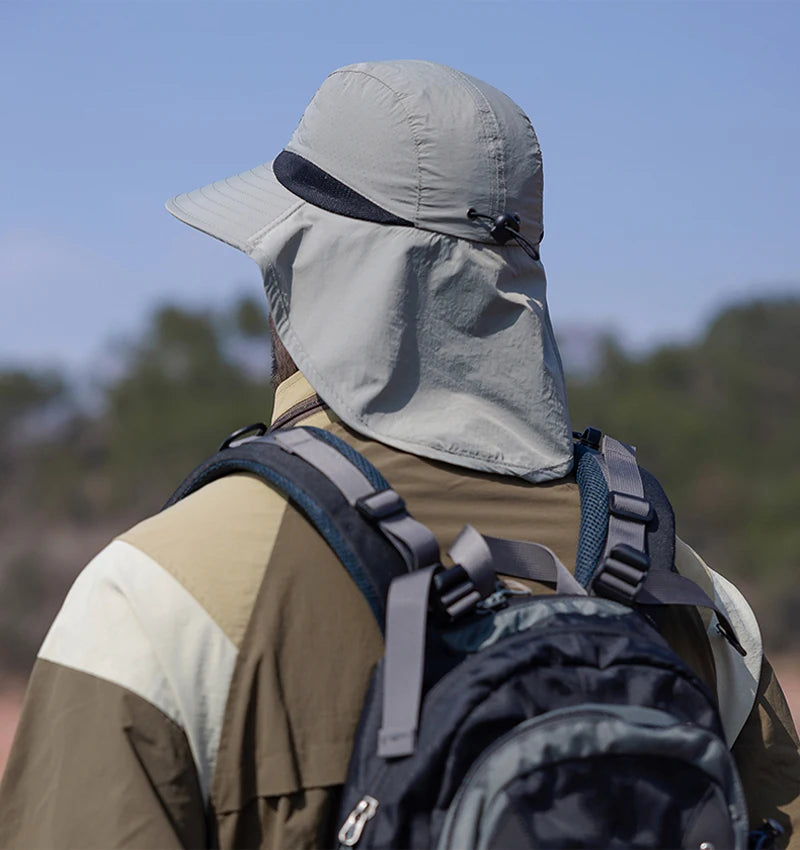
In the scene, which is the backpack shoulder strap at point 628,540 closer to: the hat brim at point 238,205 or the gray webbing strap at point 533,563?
the gray webbing strap at point 533,563

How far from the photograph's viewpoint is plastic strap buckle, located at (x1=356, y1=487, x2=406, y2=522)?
123cm

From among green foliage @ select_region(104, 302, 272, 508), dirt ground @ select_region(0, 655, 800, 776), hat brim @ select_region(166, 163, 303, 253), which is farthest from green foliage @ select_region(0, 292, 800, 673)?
hat brim @ select_region(166, 163, 303, 253)

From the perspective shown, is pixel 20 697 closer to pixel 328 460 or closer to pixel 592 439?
pixel 592 439

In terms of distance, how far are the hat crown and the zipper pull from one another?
686 mm

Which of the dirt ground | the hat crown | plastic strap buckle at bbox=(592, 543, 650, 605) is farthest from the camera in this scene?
the dirt ground

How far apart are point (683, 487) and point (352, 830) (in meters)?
13.7

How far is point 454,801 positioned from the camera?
112cm

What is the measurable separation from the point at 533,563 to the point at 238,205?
0.64 metres

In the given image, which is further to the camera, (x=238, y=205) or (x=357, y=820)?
(x=238, y=205)

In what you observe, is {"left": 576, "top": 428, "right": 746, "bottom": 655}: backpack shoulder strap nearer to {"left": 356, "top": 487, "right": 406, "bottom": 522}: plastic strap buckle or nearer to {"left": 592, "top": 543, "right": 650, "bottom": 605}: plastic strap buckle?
{"left": 592, "top": 543, "right": 650, "bottom": 605}: plastic strap buckle

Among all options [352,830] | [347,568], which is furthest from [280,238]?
[352,830]

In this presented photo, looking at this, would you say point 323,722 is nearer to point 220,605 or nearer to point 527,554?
point 220,605

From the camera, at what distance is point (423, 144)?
56.8 inches

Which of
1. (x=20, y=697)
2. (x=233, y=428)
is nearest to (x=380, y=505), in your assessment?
(x=20, y=697)
